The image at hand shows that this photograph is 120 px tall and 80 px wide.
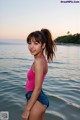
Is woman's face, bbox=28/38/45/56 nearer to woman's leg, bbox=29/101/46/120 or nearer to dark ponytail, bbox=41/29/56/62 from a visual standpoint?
dark ponytail, bbox=41/29/56/62

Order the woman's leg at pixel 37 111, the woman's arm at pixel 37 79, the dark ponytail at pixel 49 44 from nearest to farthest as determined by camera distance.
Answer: the woman's arm at pixel 37 79 → the woman's leg at pixel 37 111 → the dark ponytail at pixel 49 44

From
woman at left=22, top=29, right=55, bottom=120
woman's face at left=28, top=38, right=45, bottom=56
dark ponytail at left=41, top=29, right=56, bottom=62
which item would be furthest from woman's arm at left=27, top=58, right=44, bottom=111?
dark ponytail at left=41, top=29, right=56, bottom=62

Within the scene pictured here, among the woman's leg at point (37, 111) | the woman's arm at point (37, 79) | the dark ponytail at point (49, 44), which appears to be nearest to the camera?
the woman's arm at point (37, 79)

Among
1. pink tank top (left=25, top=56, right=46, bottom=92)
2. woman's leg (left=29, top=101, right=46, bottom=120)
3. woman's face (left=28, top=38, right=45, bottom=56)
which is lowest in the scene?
woman's leg (left=29, top=101, right=46, bottom=120)

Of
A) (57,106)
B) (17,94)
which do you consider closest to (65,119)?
(57,106)


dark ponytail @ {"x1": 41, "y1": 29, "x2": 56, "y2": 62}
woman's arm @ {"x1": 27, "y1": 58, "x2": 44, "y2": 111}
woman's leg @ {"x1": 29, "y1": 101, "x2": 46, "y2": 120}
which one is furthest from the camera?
→ dark ponytail @ {"x1": 41, "y1": 29, "x2": 56, "y2": 62}

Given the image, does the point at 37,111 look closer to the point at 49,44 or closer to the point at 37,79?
the point at 37,79

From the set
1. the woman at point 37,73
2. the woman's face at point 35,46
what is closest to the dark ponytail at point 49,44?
the woman at point 37,73

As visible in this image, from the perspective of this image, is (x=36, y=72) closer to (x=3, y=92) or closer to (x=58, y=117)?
(x=58, y=117)

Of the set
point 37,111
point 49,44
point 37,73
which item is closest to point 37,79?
point 37,73

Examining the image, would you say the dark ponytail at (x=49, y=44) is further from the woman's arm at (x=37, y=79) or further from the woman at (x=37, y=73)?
the woman's arm at (x=37, y=79)

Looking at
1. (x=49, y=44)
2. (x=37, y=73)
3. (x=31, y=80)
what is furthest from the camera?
(x=49, y=44)

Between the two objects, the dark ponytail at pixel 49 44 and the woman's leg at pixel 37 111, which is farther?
the dark ponytail at pixel 49 44

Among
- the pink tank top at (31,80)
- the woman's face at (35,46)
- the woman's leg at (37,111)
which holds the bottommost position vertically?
the woman's leg at (37,111)
